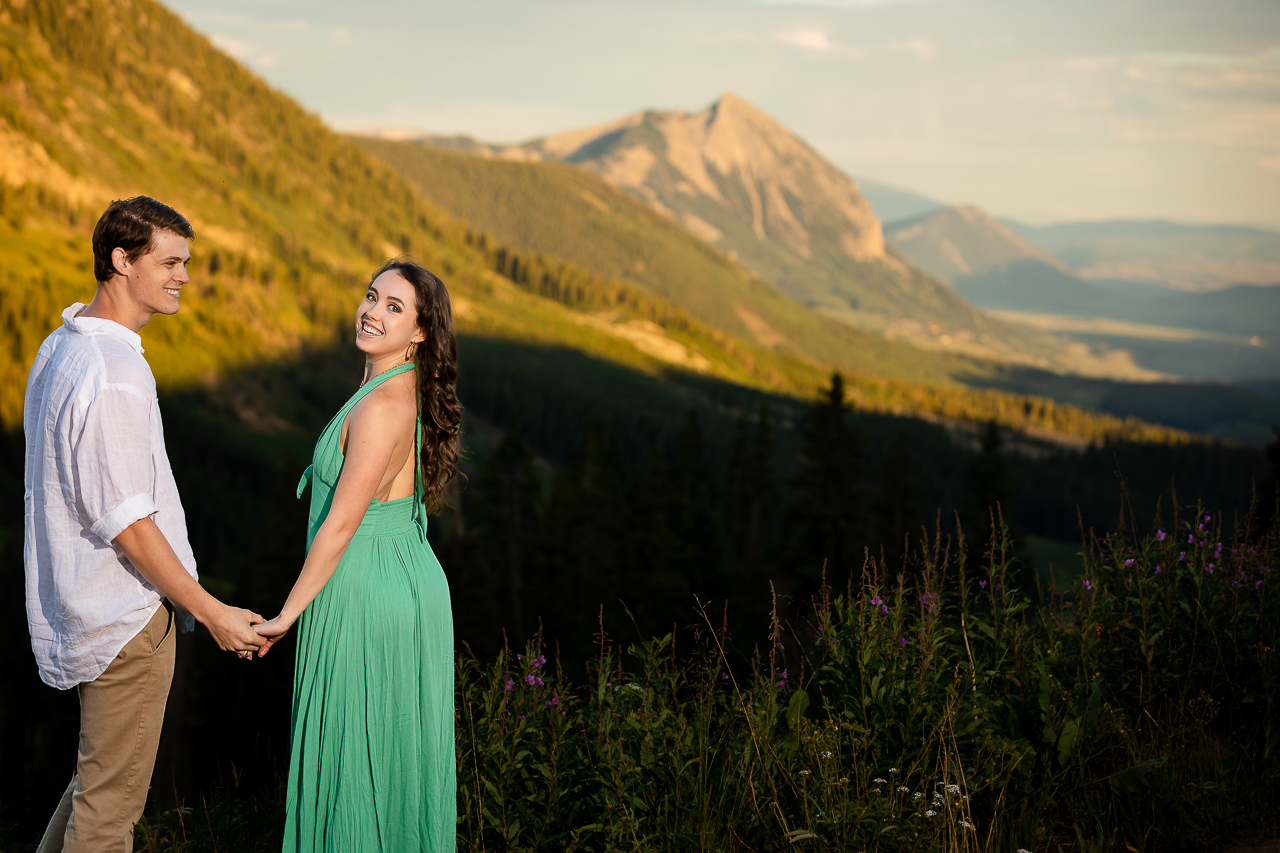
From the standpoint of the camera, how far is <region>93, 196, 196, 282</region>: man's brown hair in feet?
13.6

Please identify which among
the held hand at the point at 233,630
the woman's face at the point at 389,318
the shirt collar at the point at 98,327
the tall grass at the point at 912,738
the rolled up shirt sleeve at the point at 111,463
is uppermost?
the woman's face at the point at 389,318

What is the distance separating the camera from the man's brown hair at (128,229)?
4148 mm

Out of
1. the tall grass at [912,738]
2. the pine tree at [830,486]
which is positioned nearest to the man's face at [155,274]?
the tall grass at [912,738]

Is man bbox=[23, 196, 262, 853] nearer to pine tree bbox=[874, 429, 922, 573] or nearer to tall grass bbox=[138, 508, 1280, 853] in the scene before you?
tall grass bbox=[138, 508, 1280, 853]

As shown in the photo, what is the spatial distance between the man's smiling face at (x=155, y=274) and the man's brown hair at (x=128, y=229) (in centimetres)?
2

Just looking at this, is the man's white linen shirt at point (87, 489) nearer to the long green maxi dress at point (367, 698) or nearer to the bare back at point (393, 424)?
the long green maxi dress at point (367, 698)

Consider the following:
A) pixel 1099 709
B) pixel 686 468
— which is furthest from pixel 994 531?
pixel 686 468

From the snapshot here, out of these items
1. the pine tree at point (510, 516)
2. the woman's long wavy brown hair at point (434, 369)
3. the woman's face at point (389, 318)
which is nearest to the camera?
the woman's face at point (389, 318)

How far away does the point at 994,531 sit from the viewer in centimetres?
599

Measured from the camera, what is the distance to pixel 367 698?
168 inches

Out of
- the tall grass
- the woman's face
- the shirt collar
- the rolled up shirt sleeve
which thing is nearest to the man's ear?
the shirt collar

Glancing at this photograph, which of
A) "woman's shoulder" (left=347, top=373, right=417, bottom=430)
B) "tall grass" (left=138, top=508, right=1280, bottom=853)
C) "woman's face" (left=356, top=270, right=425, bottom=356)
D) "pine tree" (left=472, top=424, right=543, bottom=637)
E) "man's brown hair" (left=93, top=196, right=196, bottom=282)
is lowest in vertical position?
"pine tree" (left=472, top=424, right=543, bottom=637)

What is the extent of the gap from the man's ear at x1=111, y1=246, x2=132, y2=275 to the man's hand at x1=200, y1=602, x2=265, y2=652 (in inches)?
64.0

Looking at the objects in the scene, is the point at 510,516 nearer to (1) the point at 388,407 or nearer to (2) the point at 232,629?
(2) the point at 232,629
